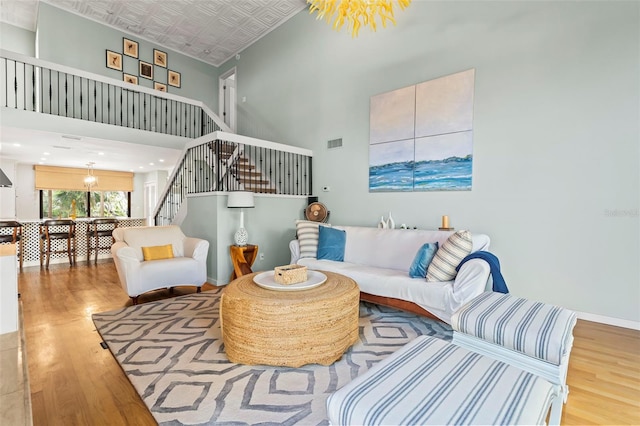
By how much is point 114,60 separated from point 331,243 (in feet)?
22.5

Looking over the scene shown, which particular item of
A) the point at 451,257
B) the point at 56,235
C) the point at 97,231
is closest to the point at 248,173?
the point at 97,231

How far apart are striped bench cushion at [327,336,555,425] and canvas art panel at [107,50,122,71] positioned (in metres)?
8.51

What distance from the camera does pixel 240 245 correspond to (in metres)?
4.37

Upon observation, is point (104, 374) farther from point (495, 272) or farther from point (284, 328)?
point (495, 272)

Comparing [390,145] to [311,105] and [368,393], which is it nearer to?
[311,105]

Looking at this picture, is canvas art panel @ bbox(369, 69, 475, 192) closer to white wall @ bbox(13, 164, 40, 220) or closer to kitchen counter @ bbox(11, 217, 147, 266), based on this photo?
kitchen counter @ bbox(11, 217, 147, 266)

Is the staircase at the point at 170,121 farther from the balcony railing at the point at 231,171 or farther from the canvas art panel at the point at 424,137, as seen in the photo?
the canvas art panel at the point at 424,137

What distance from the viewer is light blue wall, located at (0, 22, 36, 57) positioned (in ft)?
21.8

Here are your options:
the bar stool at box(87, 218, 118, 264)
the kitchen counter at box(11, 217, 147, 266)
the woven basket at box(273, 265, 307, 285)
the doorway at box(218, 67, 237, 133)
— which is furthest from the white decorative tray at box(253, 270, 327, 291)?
the doorway at box(218, 67, 237, 133)

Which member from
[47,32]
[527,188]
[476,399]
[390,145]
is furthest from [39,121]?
[527,188]

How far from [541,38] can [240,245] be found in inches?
175

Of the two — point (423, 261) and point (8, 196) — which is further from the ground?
point (8, 196)

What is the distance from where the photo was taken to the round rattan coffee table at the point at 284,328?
6.84ft

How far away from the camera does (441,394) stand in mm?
1037
